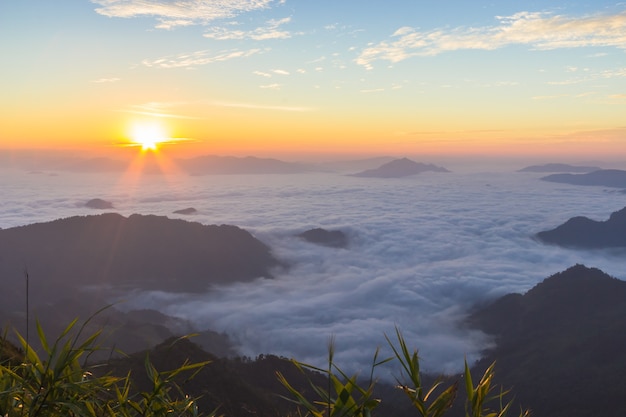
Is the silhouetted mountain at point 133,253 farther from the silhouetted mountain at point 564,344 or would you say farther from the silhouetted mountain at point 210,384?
the silhouetted mountain at point 210,384

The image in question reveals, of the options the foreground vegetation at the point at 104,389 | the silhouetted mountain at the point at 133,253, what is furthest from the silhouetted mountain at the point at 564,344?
the silhouetted mountain at the point at 133,253

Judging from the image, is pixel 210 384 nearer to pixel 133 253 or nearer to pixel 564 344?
pixel 564 344

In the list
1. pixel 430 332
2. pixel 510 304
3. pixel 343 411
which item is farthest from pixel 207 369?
pixel 510 304

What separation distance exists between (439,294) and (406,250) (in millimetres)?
48666

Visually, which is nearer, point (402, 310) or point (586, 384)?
point (586, 384)

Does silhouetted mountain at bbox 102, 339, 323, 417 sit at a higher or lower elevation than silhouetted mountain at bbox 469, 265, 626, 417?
higher

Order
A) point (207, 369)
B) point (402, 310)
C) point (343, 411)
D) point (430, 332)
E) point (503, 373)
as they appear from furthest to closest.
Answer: point (402, 310) → point (430, 332) → point (503, 373) → point (207, 369) → point (343, 411)

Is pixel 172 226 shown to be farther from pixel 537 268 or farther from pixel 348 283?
pixel 537 268

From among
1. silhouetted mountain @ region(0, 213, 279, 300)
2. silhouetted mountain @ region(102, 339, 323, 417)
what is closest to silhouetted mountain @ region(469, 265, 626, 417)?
silhouetted mountain @ region(102, 339, 323, 417)

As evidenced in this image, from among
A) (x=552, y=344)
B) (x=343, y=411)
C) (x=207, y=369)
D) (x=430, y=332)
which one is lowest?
(x=430, y=332)

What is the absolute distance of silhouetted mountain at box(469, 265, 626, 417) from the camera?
64.3m

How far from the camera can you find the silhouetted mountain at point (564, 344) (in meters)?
64.3

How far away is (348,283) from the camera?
154750mm

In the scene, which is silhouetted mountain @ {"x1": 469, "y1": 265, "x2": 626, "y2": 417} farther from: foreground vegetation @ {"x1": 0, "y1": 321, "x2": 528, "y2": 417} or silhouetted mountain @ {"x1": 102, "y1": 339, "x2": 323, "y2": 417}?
foreground vegetation @ {"x1": 0, "y1": 321, "x2": 528, "y2": 417}
